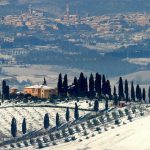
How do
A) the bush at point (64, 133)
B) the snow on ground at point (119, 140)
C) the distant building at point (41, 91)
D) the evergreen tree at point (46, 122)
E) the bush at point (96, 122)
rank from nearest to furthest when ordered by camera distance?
1. the snow on ground at point (119, 140)
2. the bush at point (64, 133)
3. the bush at point (96, 122)
4. the evergreen tree at point (46, 122)
5. the distant building at point (41, 91)

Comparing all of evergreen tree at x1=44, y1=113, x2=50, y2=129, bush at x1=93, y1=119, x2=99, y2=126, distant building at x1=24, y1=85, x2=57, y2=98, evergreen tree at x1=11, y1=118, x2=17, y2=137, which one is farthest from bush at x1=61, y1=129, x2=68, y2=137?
distant building at x1=24, y1=85, x2=57, y2=98

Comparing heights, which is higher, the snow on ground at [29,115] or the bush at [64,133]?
the snow on ground at [29,115]

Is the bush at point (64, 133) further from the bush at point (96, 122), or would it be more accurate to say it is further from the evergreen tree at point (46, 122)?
the evergreen tree at point (46, 122)

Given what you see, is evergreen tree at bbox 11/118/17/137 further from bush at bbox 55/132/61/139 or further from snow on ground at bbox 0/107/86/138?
bush at bbox 55/132/61/139

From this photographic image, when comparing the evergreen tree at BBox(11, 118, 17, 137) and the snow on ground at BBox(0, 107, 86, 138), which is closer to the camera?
the evergreen tree at BBox(11, 118, 17, 137)

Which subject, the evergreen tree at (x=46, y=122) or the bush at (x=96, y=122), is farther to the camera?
the evergreen tree at (x=46, y=122)

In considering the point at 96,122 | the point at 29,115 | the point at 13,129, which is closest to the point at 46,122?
the point at 13,129

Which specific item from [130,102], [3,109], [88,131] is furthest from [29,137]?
[130,102]

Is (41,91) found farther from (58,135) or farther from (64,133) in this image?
(58,135)

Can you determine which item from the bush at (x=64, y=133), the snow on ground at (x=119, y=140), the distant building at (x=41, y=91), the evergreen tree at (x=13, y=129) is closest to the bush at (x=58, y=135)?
the bush at (x=64, y=133)
